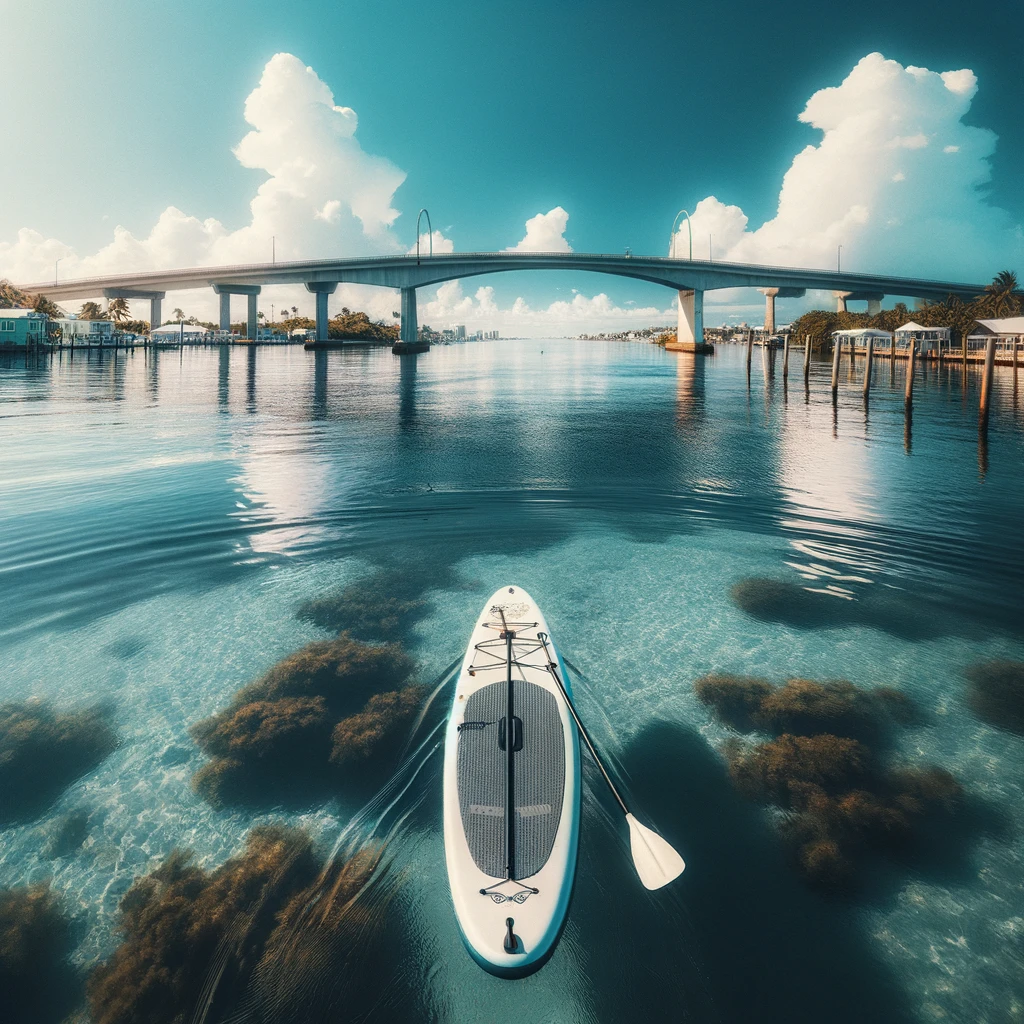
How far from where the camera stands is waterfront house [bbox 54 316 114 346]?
4653 inches

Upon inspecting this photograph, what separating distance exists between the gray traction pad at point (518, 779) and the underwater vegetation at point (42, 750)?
507 centimetres

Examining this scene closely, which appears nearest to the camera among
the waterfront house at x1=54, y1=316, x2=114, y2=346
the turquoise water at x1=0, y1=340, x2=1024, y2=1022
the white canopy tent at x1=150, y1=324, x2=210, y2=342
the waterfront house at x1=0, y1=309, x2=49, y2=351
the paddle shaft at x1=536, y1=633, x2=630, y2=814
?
the turquoise water at x1=0, y1=340, x2=1024, y2=1022

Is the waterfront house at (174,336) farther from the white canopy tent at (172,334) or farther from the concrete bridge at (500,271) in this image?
the concrete bridge at (500,271)

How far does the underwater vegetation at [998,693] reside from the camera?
878cm

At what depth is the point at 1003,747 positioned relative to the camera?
817cm

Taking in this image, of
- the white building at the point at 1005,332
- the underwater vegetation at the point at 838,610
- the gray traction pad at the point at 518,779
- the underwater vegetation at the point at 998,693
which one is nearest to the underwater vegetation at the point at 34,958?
the gray traction pad at the point at 518,779

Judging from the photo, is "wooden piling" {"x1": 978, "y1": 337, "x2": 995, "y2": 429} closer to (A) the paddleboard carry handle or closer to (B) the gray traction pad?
(B) the gray traction pad

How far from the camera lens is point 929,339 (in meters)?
92.2

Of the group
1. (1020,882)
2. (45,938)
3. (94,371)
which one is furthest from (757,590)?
(94,371)

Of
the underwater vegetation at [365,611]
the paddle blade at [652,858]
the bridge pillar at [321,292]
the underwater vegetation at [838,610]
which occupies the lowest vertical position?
the paddle blade at [652,858]

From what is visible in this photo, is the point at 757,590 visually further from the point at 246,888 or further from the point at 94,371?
the point at 94,371

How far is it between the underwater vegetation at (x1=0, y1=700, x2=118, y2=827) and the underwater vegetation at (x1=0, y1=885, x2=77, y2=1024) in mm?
1391

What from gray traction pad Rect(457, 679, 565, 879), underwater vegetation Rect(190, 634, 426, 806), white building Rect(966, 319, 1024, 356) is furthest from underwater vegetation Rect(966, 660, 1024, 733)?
white building Rect(966, 319, 1024, 356)

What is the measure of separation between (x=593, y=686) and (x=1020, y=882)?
17.1 feet
